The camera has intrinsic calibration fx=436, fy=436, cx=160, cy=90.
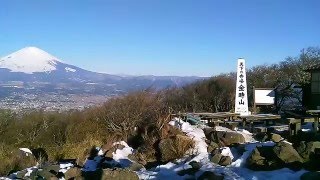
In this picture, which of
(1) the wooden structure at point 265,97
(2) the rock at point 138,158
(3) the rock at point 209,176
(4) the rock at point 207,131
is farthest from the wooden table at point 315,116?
(2) the rock at point 138,158

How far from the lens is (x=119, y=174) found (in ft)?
42.2

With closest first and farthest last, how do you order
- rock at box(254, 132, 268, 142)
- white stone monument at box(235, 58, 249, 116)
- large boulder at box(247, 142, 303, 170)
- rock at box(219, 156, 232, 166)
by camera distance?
1. large boulder at box(247, 142, 303, 170)
2. rock at box(219, 156, 232, 166)
3. rock at box(254, 132, 268, 142)
4. white stone monument at box(235, 58, 249, 116)

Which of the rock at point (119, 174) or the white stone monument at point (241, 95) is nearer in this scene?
the rock at point (119, 174)

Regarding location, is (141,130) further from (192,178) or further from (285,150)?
(285,150)

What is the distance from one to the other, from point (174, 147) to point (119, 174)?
269 centimetres

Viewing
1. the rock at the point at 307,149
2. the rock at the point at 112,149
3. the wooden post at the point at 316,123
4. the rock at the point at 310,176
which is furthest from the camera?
the wooden post at the point at 316,123

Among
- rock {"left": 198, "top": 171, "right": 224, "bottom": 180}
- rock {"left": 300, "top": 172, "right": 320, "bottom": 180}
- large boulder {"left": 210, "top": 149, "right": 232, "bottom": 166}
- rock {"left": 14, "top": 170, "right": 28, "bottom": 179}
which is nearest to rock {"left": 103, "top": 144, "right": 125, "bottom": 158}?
rock {"left": 14, "top": 170, "right": 28, "bottom": 179}

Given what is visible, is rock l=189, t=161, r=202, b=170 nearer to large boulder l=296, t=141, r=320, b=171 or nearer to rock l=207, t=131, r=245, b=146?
rock l=207, t=131, r=245, b=146

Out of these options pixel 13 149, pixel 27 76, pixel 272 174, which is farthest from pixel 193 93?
pixel 27 76

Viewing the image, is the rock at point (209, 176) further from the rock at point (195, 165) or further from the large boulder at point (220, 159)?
the large boulder at point (220, 159)

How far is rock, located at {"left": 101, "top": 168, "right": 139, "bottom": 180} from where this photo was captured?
1280cm

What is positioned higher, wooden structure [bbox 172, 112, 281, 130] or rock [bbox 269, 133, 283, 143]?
wooden structure [bbox 172, 112, 281, 130]

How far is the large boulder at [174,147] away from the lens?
48.6 ft

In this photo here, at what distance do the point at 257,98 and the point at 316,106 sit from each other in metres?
3.01
